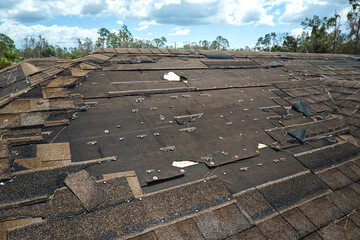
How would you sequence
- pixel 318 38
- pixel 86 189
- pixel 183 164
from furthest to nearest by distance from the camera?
1. pixel 318 38
2. pixel 183 164
3. pixel 86 189

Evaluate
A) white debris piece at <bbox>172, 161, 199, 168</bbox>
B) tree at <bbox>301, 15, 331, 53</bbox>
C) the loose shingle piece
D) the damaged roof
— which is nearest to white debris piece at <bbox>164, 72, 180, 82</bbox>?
the damaged roof

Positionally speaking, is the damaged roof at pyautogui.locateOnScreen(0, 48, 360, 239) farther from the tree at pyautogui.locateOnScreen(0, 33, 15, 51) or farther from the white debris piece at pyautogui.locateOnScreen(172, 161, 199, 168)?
the tree at pyautogui.locateOnScreen(0, 33, 15, 51)

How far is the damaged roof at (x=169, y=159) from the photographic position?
4148 mm

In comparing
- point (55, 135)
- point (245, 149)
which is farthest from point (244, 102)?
point (55, 135)

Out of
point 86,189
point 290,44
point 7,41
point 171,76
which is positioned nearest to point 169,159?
point 86,189

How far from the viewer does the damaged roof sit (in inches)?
163

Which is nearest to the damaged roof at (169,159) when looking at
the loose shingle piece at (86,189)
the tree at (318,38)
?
the loose shingle piece at (86,189)

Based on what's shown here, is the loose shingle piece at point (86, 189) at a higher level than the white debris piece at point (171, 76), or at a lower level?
lower

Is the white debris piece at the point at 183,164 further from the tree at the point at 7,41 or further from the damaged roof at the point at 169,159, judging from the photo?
the tree at the point at 7,41

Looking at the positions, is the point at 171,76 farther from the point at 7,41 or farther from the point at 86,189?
the point at 7,41

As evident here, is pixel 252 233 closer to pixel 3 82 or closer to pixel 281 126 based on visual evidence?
pixel 281 126

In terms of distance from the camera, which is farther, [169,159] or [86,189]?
[169,159]

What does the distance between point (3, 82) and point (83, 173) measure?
9.61m

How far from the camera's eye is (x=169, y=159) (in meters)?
5.93
